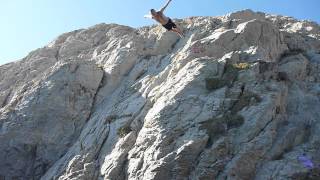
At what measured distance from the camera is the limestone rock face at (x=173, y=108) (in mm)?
27594

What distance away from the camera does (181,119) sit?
3003 centimetres

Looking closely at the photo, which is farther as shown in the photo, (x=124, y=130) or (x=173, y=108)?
(x=124, y=130)

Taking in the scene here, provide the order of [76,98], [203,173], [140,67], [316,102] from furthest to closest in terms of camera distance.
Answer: [140,67] < [76,98] < [316,102] < [203,173]

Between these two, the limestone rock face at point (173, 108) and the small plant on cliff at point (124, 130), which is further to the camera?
the small plant on cliff at point (124, 130)

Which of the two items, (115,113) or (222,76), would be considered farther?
(115,113)

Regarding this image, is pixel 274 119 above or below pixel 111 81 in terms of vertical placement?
below

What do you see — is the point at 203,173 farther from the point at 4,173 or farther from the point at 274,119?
the point at 4,173

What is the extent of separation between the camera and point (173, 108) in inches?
1212

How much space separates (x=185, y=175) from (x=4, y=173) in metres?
14.8

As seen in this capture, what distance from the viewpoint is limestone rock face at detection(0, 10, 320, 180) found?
27.6 meters

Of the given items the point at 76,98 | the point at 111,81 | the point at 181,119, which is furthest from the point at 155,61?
the point at 181,119

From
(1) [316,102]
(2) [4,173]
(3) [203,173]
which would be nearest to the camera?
(3) [203,173]

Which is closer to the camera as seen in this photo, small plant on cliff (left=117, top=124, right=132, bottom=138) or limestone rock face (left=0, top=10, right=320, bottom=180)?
limestone rock face (left=0, top=10, right=320, bottom=180)

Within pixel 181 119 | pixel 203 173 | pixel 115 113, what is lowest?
pixel 203 173
